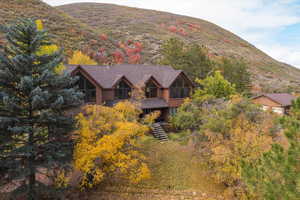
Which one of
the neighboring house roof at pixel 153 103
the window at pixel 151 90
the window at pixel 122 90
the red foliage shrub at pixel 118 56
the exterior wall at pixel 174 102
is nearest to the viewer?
the window at pixel 122 90

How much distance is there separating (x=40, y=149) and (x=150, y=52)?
49.8m

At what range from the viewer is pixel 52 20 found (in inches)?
1923

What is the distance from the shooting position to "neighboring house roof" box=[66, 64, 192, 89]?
71.5ft

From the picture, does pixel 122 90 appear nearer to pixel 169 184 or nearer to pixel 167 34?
pixel 169 184

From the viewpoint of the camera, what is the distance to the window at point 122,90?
22266 mm

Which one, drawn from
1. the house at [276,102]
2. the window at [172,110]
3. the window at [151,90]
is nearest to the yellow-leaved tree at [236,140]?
the window at [172,110]

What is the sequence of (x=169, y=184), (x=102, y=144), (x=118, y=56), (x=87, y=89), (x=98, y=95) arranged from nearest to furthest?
(x=102, y=144) < (x=169, y=184) < (x=87, y=89) < (x=98, y=95) < (x=118, y=56)

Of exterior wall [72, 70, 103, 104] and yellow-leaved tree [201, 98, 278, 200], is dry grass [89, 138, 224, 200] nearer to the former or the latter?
yellow-leaved tree [201, 98, 278, 200]

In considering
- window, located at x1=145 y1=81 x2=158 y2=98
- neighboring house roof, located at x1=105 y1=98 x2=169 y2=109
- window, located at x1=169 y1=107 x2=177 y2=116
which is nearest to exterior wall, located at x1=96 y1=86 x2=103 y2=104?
neighboring house roof, located at x1=105 y1=98 x2=169 y2=109

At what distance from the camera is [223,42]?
82.7 m

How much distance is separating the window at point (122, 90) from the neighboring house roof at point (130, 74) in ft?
2.52

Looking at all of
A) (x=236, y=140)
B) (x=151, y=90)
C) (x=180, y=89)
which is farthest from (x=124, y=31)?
(x=236, y=140)

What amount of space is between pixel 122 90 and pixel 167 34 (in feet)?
187

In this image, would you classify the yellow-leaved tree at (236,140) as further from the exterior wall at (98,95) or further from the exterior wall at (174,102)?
the exterior wall at (98,95)
